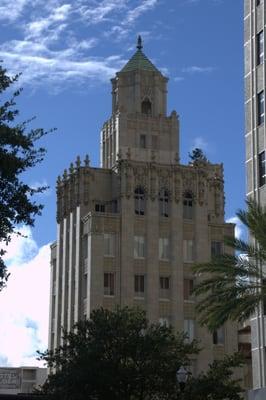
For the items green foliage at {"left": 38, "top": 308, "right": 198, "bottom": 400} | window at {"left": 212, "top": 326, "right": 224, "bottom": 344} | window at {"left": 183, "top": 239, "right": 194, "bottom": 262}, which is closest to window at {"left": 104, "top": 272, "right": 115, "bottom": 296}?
window at {"left": 183, "top": 239, "right": 194, "bottom": 262}

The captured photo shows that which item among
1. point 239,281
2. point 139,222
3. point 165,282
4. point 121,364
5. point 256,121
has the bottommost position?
point 121,364

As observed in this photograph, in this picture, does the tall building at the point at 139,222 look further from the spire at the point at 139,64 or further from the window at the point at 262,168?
the window at the point at 262,168

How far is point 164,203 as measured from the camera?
86500mm

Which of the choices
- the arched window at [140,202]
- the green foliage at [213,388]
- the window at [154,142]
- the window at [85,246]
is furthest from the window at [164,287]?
the green foliage at [213,388]

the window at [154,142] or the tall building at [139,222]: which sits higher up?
the window at [154,142]

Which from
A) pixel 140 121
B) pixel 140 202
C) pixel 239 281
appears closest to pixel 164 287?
pixel 140 202

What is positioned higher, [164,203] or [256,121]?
[164,203]

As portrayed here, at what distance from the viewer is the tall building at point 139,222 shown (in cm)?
8275

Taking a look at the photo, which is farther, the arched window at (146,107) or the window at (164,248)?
the arched window at (146,107)

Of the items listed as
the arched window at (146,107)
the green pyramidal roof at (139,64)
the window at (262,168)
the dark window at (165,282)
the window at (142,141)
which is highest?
the green pyramidal roof at (139,64)

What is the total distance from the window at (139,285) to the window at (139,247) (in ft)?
6.50

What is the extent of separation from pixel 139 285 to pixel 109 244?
449 centimetres

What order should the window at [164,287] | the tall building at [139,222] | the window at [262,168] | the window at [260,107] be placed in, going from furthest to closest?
the window at [164,287], the tall building at [139,222], the window at [260,107], the window at [262,168]

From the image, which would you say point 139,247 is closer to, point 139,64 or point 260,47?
point 139,64
